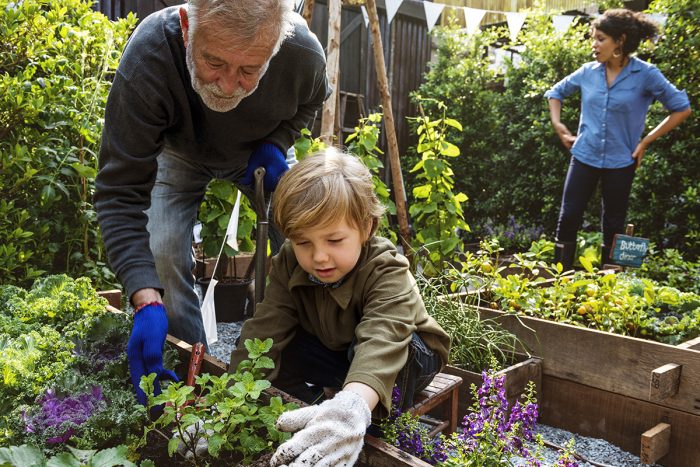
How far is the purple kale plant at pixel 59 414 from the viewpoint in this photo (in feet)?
4.20

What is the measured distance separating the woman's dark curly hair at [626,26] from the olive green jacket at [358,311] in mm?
2995

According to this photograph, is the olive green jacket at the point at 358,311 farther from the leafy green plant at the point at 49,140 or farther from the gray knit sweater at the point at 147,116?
the leafy green plant at the point at 49,140

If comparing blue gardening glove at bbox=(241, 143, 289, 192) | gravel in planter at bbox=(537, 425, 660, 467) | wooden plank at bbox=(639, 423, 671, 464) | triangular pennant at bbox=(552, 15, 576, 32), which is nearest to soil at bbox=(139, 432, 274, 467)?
blue gardening glove at bbox=(241, 143, 289, 192)

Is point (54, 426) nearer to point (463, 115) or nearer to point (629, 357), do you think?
point (629, 357)

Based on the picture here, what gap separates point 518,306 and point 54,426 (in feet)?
6.54

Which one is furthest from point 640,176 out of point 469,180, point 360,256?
point 360,256

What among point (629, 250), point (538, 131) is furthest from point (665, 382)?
point (538, 131)

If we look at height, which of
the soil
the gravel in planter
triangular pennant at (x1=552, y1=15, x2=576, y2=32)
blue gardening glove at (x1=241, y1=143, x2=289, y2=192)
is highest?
triangular pennant at (x1=552, y1=15, x2=576, y2=32)

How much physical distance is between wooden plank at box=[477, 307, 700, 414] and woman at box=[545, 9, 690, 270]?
1871 millimetres

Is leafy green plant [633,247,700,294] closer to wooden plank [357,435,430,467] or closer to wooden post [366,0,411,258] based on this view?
wooden post [366,0,411,258]

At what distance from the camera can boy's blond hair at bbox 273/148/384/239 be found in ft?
4.86

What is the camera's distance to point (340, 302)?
1584mm

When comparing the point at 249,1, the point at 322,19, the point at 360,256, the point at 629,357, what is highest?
the point at 322,19

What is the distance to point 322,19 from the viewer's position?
6699mm
